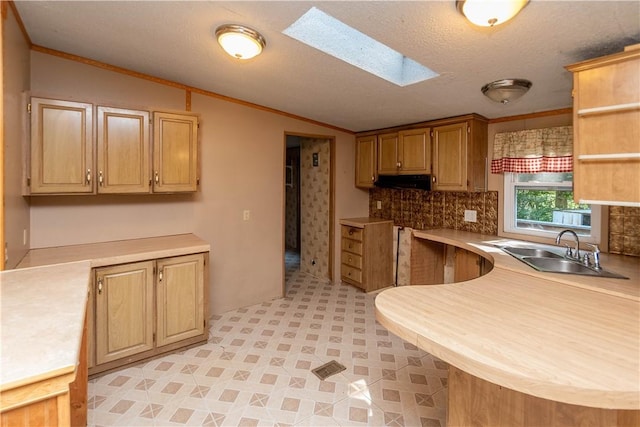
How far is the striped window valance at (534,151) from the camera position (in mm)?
2684

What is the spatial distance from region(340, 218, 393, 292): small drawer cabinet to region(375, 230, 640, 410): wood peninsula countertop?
6.97 ft

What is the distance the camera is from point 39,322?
1.14 m

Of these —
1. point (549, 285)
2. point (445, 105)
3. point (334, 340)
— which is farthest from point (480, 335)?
point (445, 105)

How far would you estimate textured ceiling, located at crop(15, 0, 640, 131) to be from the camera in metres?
1.56

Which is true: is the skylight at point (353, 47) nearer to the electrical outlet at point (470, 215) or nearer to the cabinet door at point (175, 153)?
the cabinet door at point (175, 153)

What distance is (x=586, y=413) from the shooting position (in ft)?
3.89

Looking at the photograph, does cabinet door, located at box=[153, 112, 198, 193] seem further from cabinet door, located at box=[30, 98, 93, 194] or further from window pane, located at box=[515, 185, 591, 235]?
window pane, located at box=[515, 185, 591, 235]

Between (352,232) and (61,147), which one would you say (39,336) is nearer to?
(61,147)

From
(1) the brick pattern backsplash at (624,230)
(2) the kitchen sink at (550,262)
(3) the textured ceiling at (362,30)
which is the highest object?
(3) the textured ceiling at (362,30)

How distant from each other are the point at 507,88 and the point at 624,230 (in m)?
1.41

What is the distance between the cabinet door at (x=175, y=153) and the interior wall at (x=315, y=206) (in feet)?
6.45

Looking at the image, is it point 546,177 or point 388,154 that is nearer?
point 546,177

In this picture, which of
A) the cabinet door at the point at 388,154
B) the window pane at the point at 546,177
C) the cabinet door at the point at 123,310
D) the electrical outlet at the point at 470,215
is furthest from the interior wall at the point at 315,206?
the cabinet door at the point at 123,310

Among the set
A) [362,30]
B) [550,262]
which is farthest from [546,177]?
[362,30]
